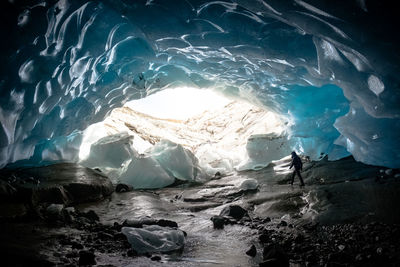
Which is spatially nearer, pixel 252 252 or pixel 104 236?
pixel 252 252

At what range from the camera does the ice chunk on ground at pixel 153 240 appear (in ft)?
8.72

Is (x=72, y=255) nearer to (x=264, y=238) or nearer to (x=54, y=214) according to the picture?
(x=54, y=214)

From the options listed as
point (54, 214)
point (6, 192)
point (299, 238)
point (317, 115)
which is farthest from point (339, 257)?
point (317, 115)

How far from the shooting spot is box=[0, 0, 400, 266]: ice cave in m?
2.78

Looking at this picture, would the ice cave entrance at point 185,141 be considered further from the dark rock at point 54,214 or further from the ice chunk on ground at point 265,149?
the dark rock at point 54,214

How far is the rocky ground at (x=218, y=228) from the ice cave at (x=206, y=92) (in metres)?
0.03

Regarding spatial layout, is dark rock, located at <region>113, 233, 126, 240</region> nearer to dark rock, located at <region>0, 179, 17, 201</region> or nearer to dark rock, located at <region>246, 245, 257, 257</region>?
dark rock, located at <region>246, 245, 257, 257</region>

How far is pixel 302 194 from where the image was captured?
223 inches

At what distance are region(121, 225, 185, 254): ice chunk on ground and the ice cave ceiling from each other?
324cm

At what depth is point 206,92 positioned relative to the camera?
938cm

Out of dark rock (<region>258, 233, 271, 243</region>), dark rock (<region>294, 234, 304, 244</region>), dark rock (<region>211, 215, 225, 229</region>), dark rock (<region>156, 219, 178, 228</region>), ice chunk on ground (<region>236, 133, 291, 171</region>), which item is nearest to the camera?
dark rock (<region>294, 234, 304, 244</region>)

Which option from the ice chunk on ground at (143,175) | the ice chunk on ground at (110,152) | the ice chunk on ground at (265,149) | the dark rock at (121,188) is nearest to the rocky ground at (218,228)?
the dark rock at (121,188)

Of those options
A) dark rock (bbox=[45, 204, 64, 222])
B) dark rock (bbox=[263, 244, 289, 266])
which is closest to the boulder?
dark rock (bbox=[263, 244, 289, 266])

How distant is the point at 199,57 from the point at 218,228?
4140 mm
